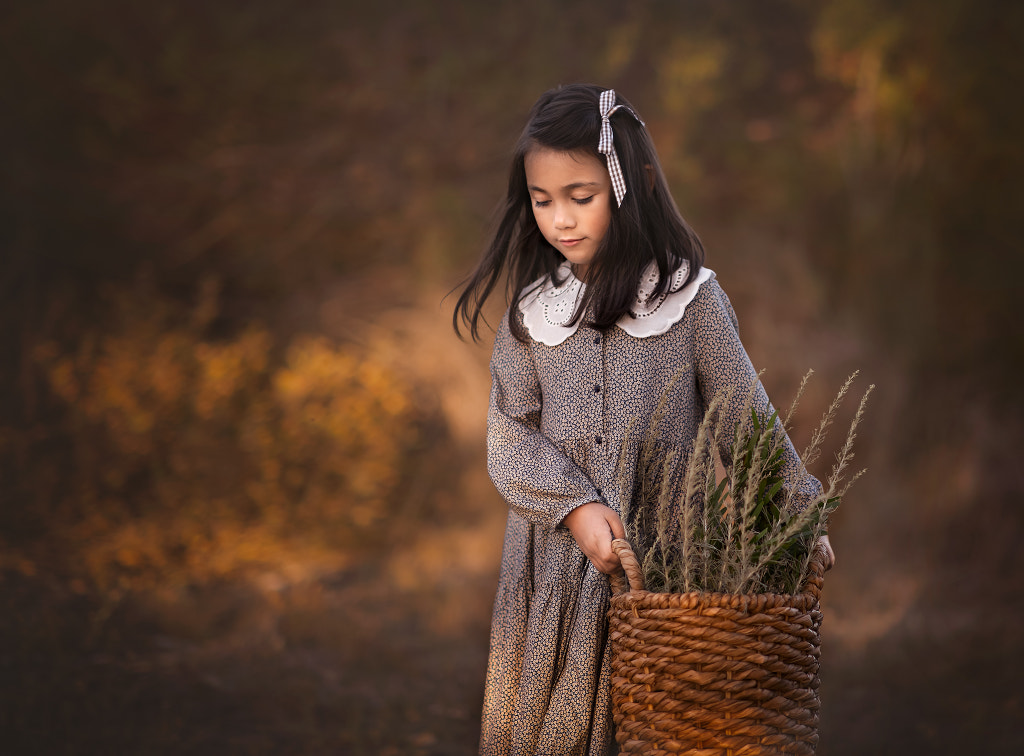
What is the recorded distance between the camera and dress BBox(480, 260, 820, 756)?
1363 millimetres

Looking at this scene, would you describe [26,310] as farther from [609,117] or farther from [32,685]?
[609,117]

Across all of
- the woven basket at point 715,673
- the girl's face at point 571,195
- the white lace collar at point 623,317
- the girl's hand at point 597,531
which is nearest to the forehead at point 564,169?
the girl's face at point 571,195

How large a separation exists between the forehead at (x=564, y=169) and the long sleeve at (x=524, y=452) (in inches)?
9.6

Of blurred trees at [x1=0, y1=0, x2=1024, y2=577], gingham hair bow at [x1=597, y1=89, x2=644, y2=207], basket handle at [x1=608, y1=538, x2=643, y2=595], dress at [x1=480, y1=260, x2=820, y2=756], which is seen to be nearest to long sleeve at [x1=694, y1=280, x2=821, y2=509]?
dress at [x1=480, y1=260, x2=820, y2=756]

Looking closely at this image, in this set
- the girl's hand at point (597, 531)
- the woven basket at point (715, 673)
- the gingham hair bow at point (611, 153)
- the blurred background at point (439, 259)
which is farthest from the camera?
the blurred background at point (439, 259)

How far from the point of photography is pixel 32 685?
9.27 feet

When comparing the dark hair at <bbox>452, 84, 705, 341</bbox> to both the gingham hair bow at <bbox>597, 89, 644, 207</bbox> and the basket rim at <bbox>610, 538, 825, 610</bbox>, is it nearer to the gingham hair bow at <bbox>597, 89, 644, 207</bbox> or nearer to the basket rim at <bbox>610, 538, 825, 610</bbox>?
the gingham hair bow at <bbox>597, 89, 644, 207</bbox>

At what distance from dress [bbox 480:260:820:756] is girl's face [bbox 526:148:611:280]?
103mm

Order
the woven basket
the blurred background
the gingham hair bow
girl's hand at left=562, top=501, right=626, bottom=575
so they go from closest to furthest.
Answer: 1. the woven basket
2. girl's hand at left=562, top=501, right=626, bottom=575
3. the gingham hair bow
4. the blurred background

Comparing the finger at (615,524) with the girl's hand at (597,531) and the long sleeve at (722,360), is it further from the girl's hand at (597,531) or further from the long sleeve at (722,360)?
the long sleeve at (722,360)

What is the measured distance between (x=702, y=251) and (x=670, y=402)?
9.6 inches

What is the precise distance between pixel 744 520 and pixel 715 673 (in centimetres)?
17

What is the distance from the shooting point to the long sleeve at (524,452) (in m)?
1.37

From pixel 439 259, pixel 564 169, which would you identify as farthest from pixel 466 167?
pixel 564 169
